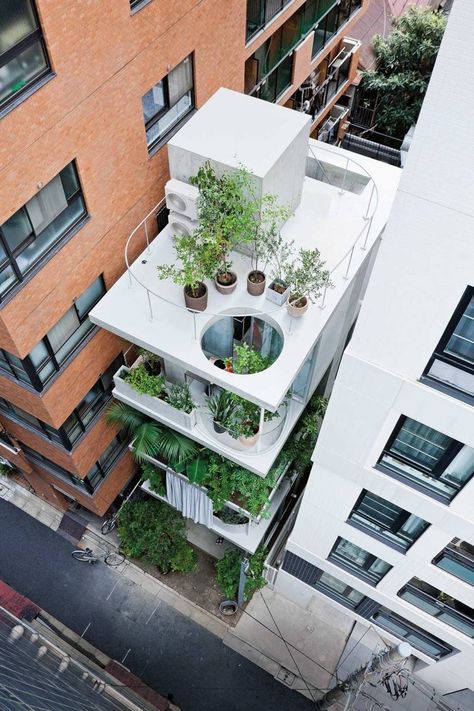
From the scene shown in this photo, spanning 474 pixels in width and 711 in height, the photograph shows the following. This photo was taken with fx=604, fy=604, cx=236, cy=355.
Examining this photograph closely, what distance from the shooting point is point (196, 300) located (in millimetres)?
14555

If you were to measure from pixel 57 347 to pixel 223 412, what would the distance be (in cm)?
451

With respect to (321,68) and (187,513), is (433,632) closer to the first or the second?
(187,513)

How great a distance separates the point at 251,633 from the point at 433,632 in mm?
7280

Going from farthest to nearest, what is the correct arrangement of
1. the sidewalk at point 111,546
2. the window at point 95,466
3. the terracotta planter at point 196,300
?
the sidewalk at point 111,546
the window at point 95,466
the terracotta planter at point 196,300

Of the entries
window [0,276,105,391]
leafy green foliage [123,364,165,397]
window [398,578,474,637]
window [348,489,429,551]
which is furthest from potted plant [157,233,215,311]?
window [398,578,474,637]

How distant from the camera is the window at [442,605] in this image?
51.0ft

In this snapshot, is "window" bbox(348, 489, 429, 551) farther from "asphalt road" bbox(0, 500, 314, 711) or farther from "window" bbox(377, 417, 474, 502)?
"asphalt road" bbox(0, 500, 314, 711)

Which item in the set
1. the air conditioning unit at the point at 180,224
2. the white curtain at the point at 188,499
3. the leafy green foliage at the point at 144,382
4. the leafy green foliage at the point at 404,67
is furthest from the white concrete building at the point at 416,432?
the leafy green foliage at the point at 404,67

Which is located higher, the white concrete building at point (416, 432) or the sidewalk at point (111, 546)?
the white concrete building at point (416, 432)

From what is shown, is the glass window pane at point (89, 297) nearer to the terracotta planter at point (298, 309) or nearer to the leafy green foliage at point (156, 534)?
the terracotta planter at point (298, 309)

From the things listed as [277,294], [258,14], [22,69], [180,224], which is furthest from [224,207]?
[258,14]

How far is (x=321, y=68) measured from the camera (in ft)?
85.7

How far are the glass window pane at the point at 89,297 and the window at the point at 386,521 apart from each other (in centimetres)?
816

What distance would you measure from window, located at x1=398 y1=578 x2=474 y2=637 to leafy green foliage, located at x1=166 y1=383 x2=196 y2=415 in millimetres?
7422
